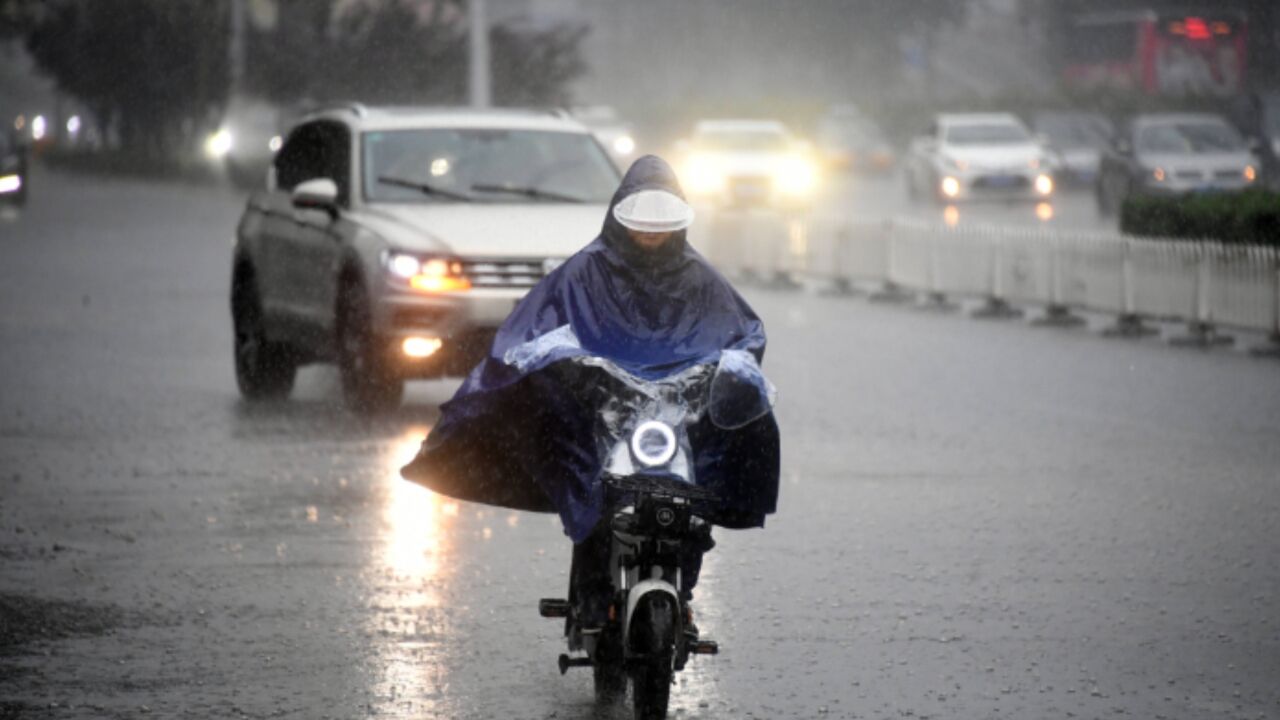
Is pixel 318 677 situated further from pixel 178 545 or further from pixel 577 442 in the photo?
pixel 178 545

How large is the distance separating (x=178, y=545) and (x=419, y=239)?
4.21 meters

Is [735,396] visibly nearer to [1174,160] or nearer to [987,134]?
[1174,160]

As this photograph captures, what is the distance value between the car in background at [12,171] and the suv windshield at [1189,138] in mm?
20052

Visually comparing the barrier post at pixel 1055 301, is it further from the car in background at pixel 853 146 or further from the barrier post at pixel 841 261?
the car in background at pixel 853 146

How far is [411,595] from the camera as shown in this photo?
27.8 feet

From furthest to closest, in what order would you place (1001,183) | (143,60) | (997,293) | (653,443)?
(143,60) → (1001,183) → (997,293) → (653,443)

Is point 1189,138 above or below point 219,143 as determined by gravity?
above

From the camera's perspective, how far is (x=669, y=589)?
6.09 metres

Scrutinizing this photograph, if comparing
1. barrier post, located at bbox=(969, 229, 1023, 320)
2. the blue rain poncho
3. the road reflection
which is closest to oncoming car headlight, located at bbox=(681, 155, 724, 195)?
barrier post, located at bbox=(969, 229, 1023, 320)

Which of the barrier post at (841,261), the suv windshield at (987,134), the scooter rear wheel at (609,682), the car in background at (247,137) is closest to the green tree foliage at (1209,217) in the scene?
the barrier post at (841,261)

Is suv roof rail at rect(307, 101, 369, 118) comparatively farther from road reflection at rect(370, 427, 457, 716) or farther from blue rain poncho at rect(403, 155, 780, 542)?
blue rain poncho at rect(403, 155, 780, 542)

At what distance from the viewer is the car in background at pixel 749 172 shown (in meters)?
40.0

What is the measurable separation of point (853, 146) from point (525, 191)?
2113 inches

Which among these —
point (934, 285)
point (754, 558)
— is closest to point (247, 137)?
point (934, 285)
